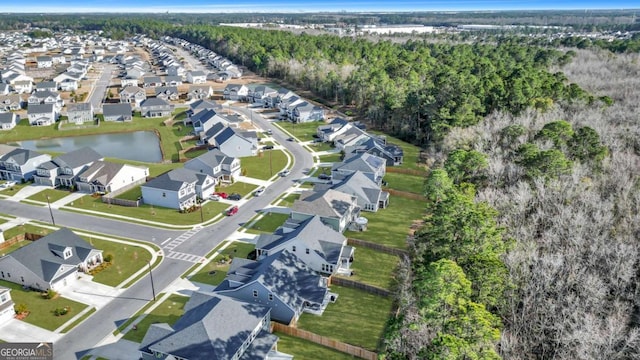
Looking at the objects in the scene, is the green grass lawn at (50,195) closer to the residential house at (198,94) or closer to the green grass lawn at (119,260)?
the green grass lawn at (119,260)

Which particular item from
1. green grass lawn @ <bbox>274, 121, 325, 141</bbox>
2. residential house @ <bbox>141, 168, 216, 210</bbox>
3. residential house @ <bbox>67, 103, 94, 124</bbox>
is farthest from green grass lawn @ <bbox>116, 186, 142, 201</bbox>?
residential house @ <bbox>67, 103, 94, 124</bbox>

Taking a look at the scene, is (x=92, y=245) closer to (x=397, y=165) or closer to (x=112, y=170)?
(x=112, y=170)

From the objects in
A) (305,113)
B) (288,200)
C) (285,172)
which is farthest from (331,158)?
(305,113)

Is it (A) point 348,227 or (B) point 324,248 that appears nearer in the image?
(B) point 324,248

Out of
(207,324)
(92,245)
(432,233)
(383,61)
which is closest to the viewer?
(207,324)

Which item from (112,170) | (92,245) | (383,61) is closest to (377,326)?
(92,245)

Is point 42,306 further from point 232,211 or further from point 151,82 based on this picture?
A: point 151,82
